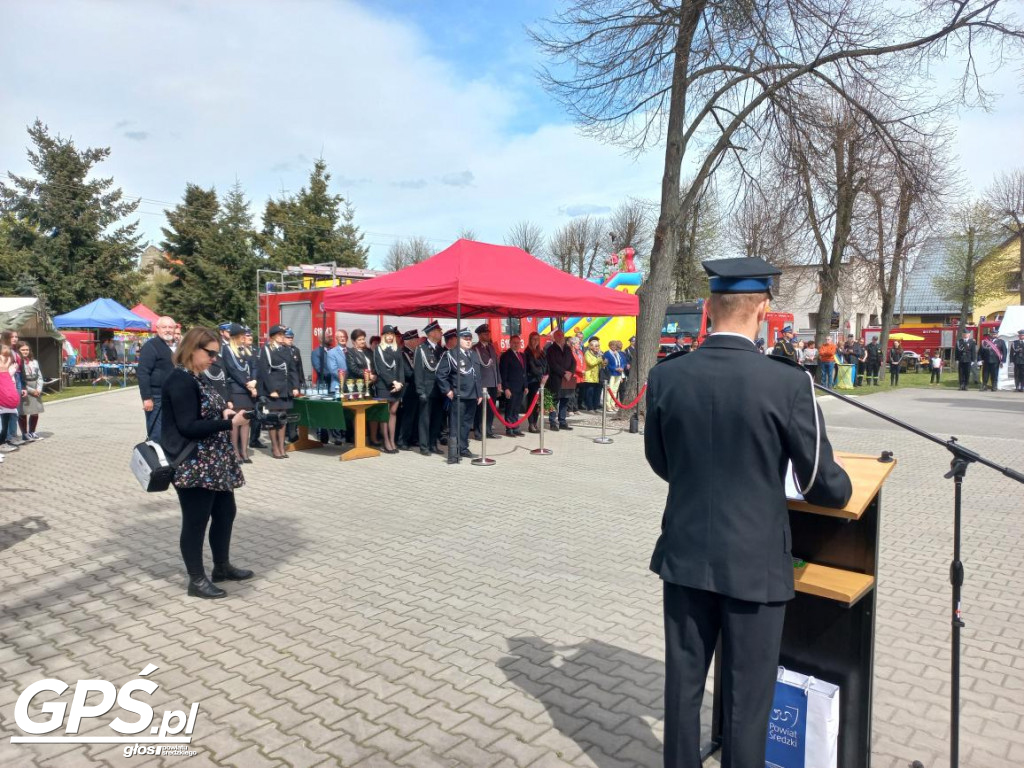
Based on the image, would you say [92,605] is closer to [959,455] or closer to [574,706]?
[574,706]

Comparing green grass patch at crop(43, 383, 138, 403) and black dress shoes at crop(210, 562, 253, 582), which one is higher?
black dress shoes at crop(210, 562, 253, 582)

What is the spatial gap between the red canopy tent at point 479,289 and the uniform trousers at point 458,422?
1483 millimetres

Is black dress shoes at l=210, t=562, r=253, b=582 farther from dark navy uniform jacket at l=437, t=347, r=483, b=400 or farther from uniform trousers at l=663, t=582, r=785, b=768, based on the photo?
dark navy uniform jacket at l=437, t=347, r=483, b=400

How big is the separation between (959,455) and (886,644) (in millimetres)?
2320

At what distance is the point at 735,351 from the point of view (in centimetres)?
227

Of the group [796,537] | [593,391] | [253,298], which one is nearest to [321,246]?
[253,298]

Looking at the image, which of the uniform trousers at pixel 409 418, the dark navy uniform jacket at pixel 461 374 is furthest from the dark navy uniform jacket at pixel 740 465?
the uniform trousers at pixel 409 418

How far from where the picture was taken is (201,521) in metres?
4.78

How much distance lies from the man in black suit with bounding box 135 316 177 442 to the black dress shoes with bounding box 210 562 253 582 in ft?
11.0

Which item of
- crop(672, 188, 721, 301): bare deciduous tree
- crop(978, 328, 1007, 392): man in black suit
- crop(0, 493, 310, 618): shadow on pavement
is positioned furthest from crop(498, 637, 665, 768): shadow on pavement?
crop(672, 188, 721, 301): bare deciduous tree

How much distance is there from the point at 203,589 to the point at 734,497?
4.14m

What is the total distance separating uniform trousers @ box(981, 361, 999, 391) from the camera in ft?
83.4

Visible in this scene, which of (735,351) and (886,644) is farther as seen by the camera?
(886,644)

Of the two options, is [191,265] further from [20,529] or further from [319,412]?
[20,529]
